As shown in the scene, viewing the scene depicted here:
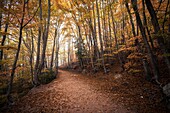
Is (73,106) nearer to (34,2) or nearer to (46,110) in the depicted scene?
(46,110)

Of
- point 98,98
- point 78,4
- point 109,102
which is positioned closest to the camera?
point 109,102

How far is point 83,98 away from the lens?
5004 mm

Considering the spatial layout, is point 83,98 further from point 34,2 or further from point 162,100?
point 34,2

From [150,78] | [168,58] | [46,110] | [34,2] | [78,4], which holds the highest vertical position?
[78,4]

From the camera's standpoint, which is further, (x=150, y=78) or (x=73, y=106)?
(x=150, y=78)

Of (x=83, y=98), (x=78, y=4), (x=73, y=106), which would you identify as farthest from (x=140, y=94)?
(x=78, y=4)

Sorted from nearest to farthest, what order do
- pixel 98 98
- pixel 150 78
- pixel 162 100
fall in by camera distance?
pixel 162 100 < pixel 98 98 < pixel 150 78

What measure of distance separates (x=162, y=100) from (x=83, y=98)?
3661 millimetres

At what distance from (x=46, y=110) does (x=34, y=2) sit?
8.19 meters

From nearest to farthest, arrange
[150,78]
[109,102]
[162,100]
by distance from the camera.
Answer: [162,100]
[109,102]
[150,78]

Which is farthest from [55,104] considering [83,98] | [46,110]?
[83,98]

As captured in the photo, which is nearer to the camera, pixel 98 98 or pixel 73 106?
pixel 73 106

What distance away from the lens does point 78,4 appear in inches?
446

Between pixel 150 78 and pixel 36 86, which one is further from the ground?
pixel 150 78
